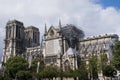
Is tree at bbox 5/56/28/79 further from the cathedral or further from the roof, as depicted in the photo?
the roof

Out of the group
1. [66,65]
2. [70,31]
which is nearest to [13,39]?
[70,31]

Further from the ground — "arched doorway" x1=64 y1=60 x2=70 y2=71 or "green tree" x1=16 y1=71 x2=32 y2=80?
"arched doorway" x1=64 y1=60 x2=70 y2=71

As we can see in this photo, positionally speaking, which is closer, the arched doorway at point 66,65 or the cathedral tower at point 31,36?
the arched doorway at point 66,65

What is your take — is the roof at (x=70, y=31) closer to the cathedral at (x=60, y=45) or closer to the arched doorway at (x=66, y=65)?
the cathedral at (x=60, y=45)

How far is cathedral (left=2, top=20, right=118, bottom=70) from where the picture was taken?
89562 mm

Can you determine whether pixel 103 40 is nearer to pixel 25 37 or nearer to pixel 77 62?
pixel 77 62

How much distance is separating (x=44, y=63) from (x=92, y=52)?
1992 centimetres

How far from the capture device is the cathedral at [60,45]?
294 feet

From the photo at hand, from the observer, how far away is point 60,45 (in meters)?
96.8

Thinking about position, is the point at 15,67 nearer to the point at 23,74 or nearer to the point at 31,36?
the point at 23,74

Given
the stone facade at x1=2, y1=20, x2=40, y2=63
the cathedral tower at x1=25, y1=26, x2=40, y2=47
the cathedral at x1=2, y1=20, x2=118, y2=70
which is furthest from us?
the cathedral tower at x1=25, y1=26, x2=40, y2=47

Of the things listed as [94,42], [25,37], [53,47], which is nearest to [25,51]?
[25,37]

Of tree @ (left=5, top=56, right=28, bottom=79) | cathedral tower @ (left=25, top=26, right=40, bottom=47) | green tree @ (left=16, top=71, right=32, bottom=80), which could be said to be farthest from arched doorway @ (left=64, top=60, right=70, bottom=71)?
cathedral tower @ (left=25, top=26, right=40, bottom=47)

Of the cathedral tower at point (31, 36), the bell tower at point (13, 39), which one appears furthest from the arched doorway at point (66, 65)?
the cathedral tower at point (31, 36)
